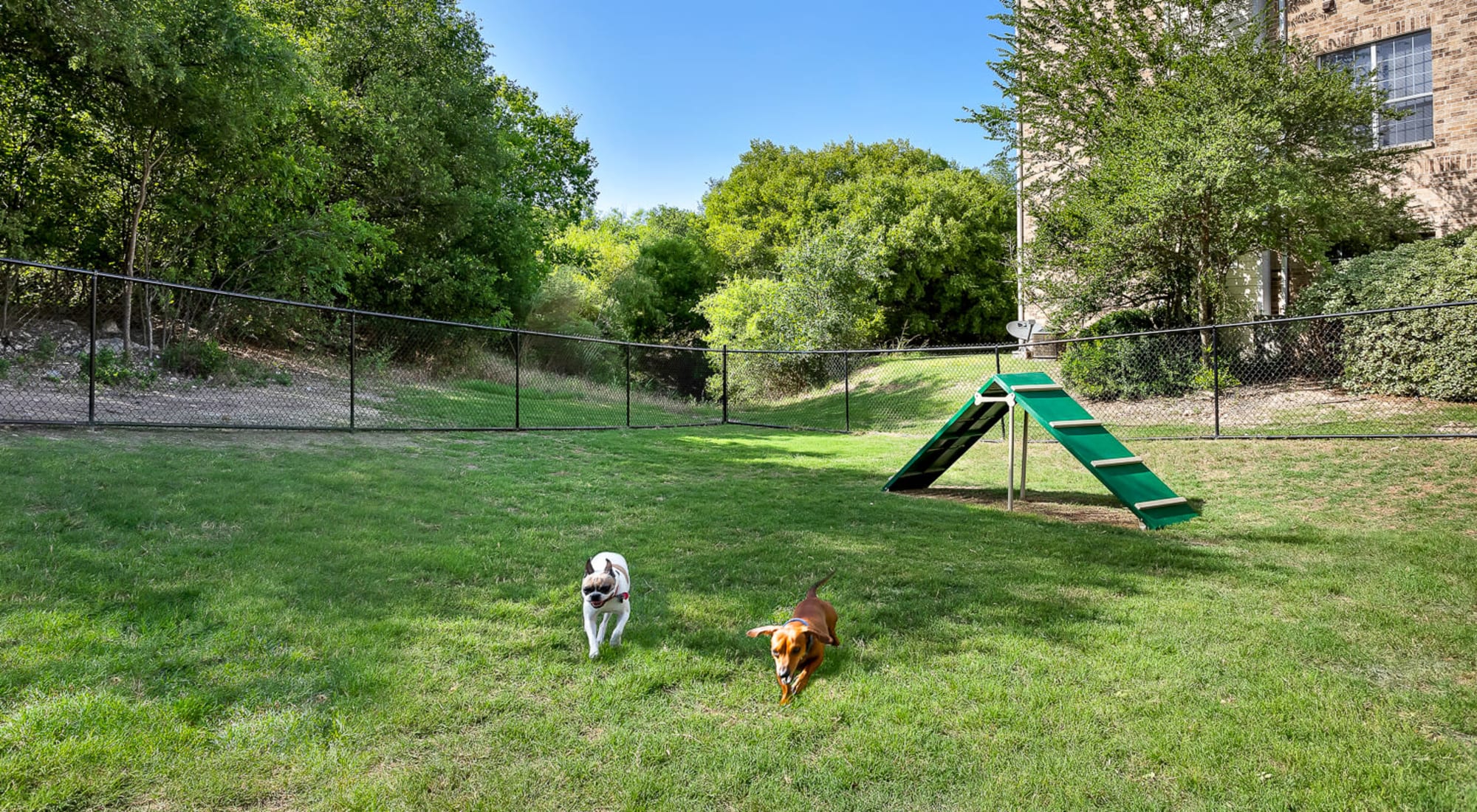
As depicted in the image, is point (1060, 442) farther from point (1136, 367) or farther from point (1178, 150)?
point (1178, 150)

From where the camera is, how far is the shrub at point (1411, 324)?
35.6 feet

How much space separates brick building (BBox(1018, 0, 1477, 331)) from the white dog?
54.7 ft

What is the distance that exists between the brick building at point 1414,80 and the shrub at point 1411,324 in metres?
3.39

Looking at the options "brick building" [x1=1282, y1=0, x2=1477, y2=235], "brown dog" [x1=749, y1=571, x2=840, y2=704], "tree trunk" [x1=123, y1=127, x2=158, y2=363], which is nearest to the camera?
"brown dog" [x1=749, y1=571, x2=840, y2=704]

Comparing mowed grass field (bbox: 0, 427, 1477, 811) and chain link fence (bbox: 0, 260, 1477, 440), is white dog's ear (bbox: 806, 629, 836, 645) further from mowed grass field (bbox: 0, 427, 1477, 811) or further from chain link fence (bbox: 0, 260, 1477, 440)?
chain link fence (bbox: 0, 260, 1477, 440)

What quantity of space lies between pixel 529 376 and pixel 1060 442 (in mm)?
14770

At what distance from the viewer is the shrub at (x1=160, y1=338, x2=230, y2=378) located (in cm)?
1223

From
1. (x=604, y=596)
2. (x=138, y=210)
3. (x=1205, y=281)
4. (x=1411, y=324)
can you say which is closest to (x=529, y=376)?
(x=138, y=210)

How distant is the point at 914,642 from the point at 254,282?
51.9 ft

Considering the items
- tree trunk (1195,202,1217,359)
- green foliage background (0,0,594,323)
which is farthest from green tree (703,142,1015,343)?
green foliage background (0,0,594,323)

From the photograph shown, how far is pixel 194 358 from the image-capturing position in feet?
41.4

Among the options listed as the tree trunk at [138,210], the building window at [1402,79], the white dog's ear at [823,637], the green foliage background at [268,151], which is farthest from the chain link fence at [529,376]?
the white dog's ear at [823,637]

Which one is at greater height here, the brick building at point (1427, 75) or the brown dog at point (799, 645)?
the brick building at point (1427, 75)

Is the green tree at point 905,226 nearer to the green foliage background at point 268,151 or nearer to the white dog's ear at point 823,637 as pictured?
the green foliage background at point 268,151
